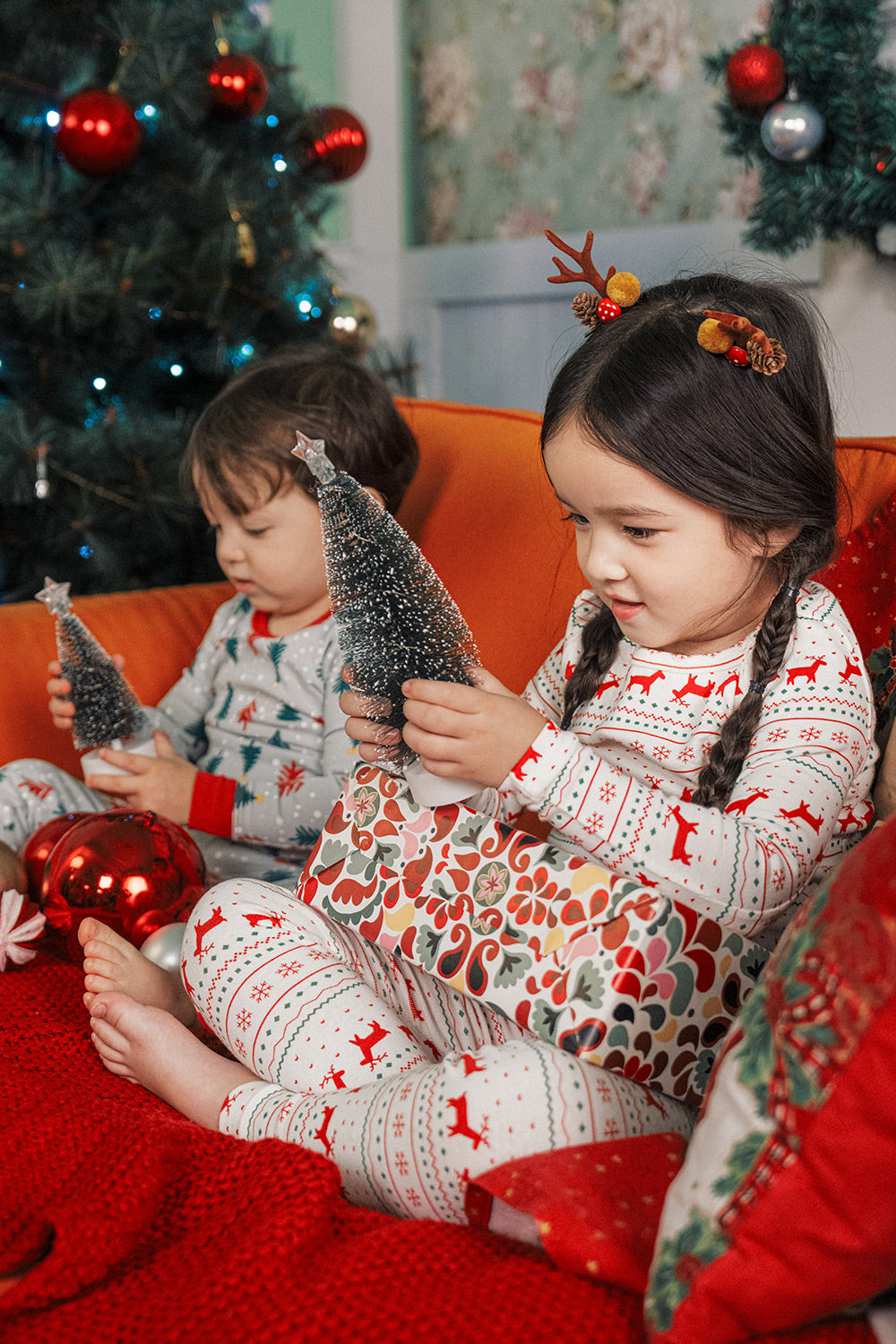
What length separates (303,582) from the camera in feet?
4.25

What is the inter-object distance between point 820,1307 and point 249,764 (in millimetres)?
905

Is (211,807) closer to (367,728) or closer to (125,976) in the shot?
(125,976)

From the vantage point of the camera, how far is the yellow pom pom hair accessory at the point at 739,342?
32.2 inches

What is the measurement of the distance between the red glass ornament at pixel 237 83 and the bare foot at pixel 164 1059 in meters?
1.36

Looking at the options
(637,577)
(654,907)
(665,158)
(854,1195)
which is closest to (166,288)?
(665,158)

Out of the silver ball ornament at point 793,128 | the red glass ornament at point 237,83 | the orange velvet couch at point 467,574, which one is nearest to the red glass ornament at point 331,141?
the red glass ornament at point 237,83

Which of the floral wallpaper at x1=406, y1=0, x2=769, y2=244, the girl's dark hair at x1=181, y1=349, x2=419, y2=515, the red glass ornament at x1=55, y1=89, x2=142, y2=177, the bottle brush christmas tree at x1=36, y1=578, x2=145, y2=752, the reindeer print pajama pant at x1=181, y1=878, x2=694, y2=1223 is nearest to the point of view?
the reindeer print pajama pant at x1=181, y1=878, x2=694, y2=1223

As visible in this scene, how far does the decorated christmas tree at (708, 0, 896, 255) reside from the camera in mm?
1201

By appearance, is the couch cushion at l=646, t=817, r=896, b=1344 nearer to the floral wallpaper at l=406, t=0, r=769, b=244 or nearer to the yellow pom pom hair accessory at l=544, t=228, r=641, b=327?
the yellow pom pom hair accessory at l=544, t=228, r=641, b=327

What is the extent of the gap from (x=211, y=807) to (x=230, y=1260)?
70 cm

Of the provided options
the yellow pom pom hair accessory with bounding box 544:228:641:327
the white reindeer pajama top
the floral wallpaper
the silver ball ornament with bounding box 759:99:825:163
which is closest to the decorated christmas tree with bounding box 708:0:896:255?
the silver ball ornament with bounding box 759:99:825:163

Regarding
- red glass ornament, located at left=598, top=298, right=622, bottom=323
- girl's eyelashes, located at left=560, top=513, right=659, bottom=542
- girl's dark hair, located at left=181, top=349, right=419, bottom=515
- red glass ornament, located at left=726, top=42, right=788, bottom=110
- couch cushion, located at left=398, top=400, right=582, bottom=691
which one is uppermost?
red glass ornament, located at left=726, top=42, right=788, bottom=110

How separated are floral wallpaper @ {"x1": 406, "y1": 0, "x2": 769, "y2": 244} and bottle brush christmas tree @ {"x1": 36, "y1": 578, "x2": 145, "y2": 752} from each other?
1.11 m

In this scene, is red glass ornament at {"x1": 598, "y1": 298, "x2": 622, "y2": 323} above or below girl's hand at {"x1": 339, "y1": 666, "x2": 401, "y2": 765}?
above
